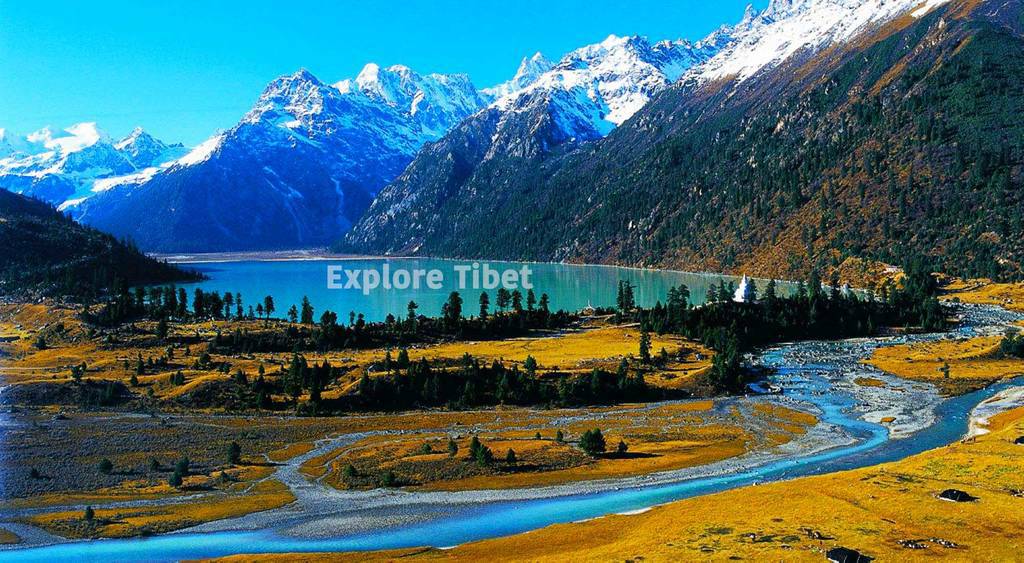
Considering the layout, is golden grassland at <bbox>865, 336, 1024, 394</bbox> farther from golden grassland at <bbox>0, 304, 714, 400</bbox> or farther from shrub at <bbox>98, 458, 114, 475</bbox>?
shrub at <bbox>98, 458, 114, 475</bbox>

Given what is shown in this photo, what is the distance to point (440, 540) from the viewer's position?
182 ft

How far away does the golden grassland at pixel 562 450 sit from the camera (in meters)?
71.1

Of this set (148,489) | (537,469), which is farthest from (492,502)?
(148,489)

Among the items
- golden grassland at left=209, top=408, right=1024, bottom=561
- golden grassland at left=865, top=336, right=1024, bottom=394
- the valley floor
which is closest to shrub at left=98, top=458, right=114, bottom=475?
the valley floor

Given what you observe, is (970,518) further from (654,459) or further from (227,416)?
(227,416)

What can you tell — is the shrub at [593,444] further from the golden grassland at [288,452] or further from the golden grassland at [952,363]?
A: the golden grassland at [952,363]

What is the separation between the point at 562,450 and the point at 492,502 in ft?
52.9

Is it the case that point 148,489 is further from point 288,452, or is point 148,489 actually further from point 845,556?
point 845,556

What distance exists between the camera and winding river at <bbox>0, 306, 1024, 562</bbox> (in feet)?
180

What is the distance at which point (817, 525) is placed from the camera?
49.3 meters

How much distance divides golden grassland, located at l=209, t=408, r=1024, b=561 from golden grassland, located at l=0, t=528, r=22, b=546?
17826 mm

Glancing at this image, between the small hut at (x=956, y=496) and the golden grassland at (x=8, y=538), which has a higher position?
the small hut at (x=956, y=496)

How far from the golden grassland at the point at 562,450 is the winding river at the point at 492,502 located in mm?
2271

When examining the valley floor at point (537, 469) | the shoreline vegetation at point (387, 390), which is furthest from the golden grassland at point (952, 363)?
the shoreline vegetation at point (387, 390)
